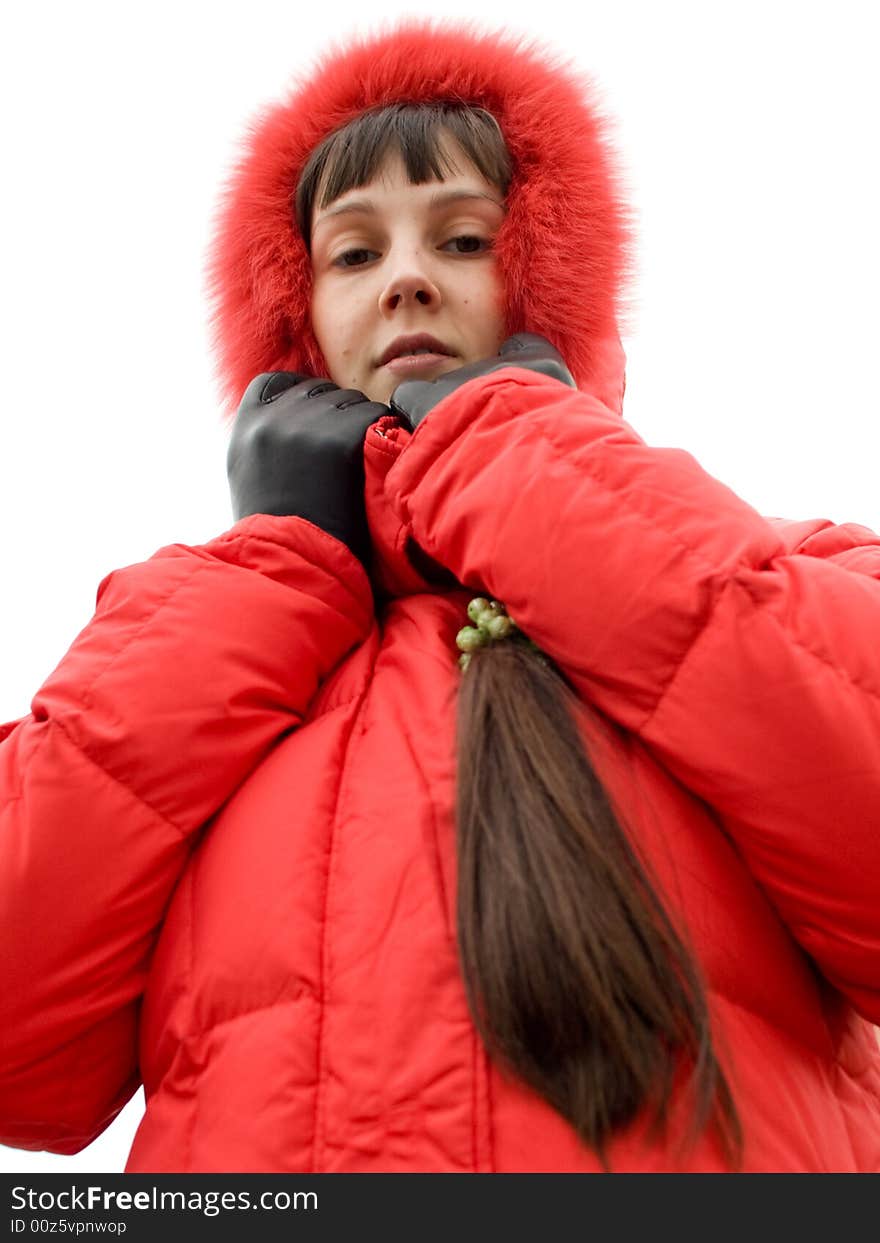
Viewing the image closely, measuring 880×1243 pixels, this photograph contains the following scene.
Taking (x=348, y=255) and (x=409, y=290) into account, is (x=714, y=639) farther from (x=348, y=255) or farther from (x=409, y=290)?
(x=348, y=255)

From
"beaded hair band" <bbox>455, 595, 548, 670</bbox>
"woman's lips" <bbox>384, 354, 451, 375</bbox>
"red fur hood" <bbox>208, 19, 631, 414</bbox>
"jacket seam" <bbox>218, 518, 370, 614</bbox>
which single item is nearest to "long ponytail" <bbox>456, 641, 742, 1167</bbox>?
"beaded hair band" <bbox>455, 595, 548, 670</bbox>

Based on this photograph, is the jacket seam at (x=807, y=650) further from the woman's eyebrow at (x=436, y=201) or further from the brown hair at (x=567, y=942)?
the woman's eyebrow at (x=436, y=201)

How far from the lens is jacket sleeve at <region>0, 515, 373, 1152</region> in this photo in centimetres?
73

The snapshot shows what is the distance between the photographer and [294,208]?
125cm

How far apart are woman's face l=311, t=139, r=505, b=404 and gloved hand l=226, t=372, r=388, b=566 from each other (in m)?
0.10

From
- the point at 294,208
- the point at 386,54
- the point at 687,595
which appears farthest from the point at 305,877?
the point at 386,54

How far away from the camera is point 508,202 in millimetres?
1166

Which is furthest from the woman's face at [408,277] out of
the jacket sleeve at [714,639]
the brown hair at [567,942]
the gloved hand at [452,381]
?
the brown hair at [567,942]

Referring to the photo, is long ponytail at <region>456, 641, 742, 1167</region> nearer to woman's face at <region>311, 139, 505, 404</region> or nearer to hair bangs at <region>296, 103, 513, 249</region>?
woman's face at <region>311, 139, 505, 404</region>

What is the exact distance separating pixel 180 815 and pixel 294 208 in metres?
0.77

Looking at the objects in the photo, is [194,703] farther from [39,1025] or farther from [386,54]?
[386,54]

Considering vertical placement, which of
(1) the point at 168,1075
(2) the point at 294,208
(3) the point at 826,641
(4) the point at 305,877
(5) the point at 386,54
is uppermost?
(5) the point at 386,54

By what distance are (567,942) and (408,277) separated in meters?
0.69

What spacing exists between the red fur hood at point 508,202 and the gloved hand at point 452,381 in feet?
0.49
